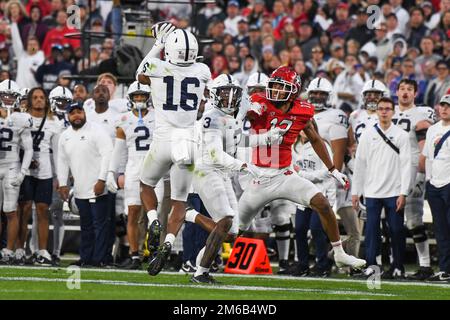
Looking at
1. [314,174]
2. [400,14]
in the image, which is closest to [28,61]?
[400,14]

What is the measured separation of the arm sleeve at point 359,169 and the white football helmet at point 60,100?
3.50 meters

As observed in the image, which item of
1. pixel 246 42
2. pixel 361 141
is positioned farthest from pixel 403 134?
pixel 246 42

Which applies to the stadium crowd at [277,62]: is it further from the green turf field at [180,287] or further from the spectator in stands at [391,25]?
the green turf field at [180,287]

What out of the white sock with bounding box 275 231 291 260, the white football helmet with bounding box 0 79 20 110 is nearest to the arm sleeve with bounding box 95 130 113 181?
the white football helmet with bounding box 0 79 20 110

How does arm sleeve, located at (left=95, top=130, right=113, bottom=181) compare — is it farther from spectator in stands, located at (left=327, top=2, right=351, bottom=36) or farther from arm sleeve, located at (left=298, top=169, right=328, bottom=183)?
spectator in stands, located at (left=327, top=2, right=351, bottom=36)

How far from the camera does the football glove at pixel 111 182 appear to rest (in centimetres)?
1283

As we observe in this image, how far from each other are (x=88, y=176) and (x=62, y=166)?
1.29 feet

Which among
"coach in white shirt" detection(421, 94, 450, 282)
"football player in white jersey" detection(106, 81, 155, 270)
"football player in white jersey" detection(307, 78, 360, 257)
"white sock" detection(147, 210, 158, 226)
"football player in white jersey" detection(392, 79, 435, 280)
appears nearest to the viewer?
"white sock" detection(147, 210, 158, 226)

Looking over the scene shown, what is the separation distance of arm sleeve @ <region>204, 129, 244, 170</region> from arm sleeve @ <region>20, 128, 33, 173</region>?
320 centimetres

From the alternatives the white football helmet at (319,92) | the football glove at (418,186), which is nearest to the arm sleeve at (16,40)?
the white football helmet at (319,92)

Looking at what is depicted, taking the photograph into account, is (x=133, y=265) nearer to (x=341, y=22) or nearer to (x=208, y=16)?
(x=341, y=22)

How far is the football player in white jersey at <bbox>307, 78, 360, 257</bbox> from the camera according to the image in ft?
43.1
